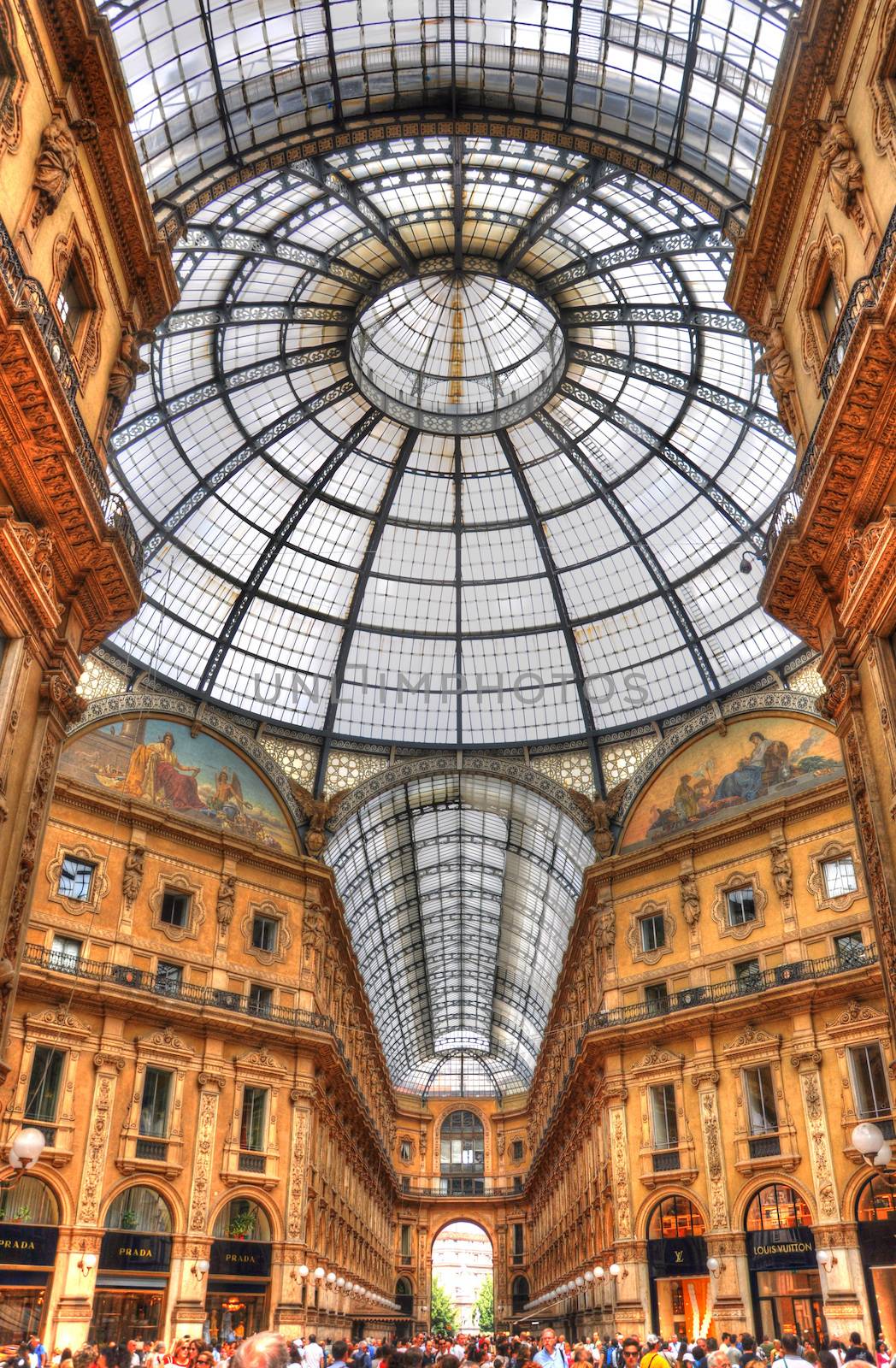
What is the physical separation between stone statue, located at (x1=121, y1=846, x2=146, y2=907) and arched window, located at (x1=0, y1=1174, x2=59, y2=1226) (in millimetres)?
8285

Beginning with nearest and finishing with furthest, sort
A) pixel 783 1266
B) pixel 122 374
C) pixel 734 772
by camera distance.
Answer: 1. pixel 122 374
2. pixel 783 1266
3. pixel 734 772

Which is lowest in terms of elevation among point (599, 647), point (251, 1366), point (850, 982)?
point (251, 1366)

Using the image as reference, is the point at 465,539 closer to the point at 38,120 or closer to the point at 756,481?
the point at 756,481

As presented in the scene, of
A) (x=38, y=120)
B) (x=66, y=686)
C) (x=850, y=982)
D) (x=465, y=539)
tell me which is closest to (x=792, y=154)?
(x=38, y=120)

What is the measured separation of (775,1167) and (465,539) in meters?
24.7

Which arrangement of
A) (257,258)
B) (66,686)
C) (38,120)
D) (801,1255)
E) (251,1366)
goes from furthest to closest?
1. (257,258)
2. (801,1255)
3. (66,686)
4. (38,120)
5. (251,1366)

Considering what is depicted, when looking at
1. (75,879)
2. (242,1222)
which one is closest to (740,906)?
(242,1222)

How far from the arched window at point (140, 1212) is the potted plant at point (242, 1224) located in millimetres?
2297

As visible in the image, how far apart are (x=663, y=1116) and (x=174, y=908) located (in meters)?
17.4

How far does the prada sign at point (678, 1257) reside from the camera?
31.5 metres

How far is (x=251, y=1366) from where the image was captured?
176 inches

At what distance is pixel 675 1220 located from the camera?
108 feet

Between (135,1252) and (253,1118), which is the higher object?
(253,1118)

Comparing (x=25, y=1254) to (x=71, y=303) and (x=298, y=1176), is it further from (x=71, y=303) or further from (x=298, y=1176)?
(x=71, y=303)
